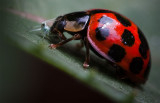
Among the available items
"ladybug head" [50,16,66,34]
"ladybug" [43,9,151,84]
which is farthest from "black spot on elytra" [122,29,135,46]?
"ladybug head" [50,16,66,34]

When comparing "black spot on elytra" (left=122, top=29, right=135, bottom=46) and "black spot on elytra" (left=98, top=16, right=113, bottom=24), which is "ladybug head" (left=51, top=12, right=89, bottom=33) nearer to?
"black spot on elytra" (left=98, top=16, right=113, bottom=24)

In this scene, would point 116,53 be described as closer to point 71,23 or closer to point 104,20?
point 104,20

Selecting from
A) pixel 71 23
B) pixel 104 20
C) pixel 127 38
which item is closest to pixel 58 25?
pixel 71 23

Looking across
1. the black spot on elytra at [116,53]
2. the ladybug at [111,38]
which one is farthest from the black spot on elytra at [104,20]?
the black spot on elytra at [116,53]

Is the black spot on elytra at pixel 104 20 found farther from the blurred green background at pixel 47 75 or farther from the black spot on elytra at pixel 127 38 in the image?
the blurred green background at pixel 47 75

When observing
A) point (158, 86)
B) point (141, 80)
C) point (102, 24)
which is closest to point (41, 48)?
point (102, 24)

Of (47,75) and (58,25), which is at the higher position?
(58,25)

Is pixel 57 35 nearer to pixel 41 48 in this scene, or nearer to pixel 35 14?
pixel 35 14

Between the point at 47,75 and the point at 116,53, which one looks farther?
the point at 47,75
